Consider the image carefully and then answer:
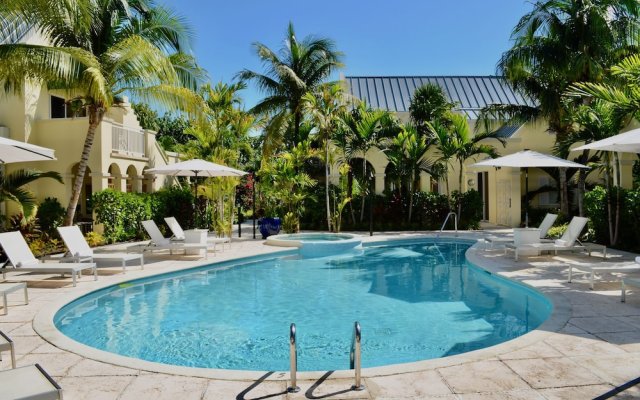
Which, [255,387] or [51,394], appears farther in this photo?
[255,387]

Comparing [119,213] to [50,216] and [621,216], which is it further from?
[621,216]

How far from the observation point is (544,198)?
2320 cm

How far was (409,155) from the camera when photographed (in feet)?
68.1

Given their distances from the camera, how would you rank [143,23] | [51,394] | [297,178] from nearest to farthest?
1. [51,394]
2. [143,23]
3. [297,178]

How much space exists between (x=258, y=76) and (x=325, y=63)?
3149mm

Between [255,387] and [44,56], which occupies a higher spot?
[44,56]

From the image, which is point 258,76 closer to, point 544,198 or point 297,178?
point 297,178

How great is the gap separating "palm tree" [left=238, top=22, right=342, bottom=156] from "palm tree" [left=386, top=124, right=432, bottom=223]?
451cm

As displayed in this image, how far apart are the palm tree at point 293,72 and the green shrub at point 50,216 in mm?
9682

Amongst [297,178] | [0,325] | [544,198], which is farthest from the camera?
[544,198]

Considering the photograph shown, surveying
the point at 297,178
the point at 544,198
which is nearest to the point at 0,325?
the point at 297,178

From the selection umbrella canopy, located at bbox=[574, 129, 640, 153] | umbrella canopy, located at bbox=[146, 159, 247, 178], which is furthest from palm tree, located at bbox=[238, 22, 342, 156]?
umbrella canopy, located at bbox=[574, 129, 640, 153]

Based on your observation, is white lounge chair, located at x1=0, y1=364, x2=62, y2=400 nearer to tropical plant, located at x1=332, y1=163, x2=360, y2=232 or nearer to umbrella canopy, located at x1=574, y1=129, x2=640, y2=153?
umbrella canopy, located at x1=574, y1=129, x2=640, y2=153

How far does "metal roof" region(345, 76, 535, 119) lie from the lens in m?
29.7
